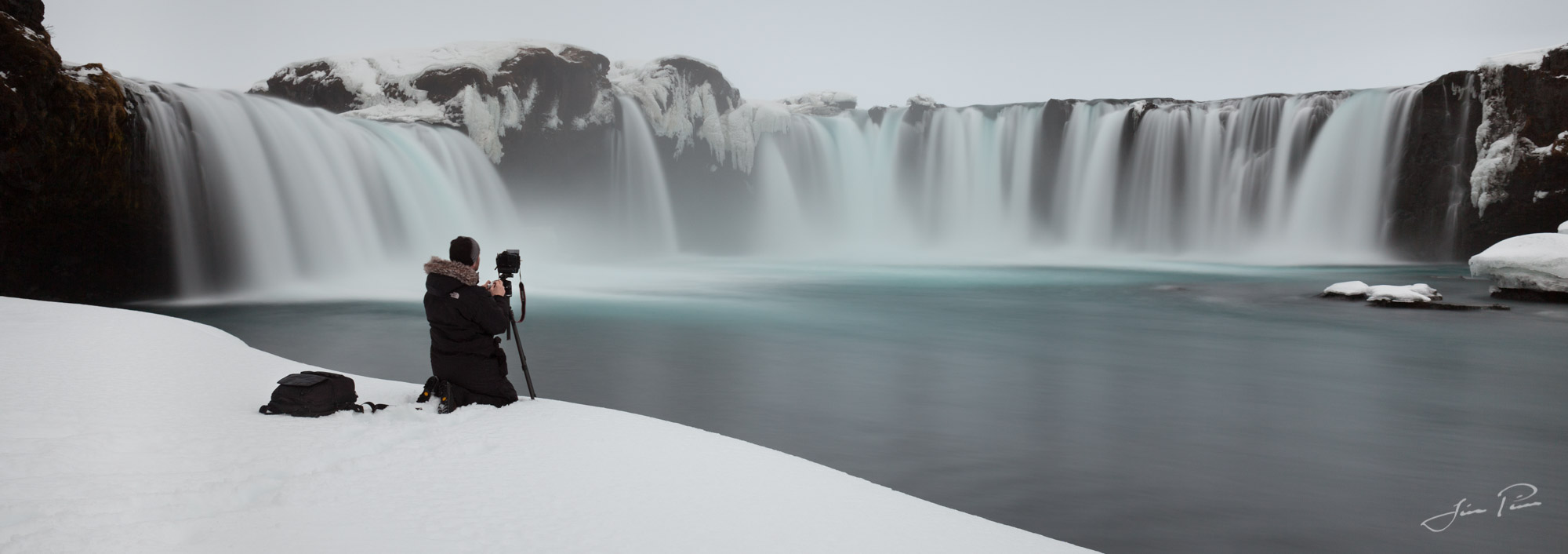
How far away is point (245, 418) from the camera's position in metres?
4.00

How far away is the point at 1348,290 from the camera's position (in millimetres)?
14344

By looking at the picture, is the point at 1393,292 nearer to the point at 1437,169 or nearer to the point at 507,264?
the point at 1437,169

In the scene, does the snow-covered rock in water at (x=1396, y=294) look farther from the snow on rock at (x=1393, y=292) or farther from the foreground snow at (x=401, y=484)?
the foreground snow at (x=401, y=484)

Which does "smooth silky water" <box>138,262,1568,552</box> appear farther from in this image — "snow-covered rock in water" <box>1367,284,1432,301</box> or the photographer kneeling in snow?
the photographer kneeling in snow

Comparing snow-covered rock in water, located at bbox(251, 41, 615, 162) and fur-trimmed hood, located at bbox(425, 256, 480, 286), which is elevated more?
snow-covered rock in water, located at bbox(251, 41, 615, 162)

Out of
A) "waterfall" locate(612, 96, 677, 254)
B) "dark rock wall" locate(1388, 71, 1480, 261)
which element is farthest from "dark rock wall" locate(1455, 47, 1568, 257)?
"waterfall" locate(612, 96, 677, 254)

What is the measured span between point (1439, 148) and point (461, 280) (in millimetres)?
26508

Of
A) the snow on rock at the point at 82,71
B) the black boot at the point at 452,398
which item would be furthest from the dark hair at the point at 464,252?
the snow on rock at the point at 82,71

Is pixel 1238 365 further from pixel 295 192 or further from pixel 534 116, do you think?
pixel 534 116

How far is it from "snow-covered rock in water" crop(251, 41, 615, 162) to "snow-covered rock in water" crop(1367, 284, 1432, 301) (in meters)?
17.9

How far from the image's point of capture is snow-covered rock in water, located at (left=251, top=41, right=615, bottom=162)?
20.5m

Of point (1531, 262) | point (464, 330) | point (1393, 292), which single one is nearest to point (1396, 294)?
point (1393, 292)

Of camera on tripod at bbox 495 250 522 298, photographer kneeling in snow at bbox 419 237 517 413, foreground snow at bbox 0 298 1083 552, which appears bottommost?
foreground snow at bbox 0 298 1083 552

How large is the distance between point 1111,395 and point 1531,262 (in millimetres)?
10600
